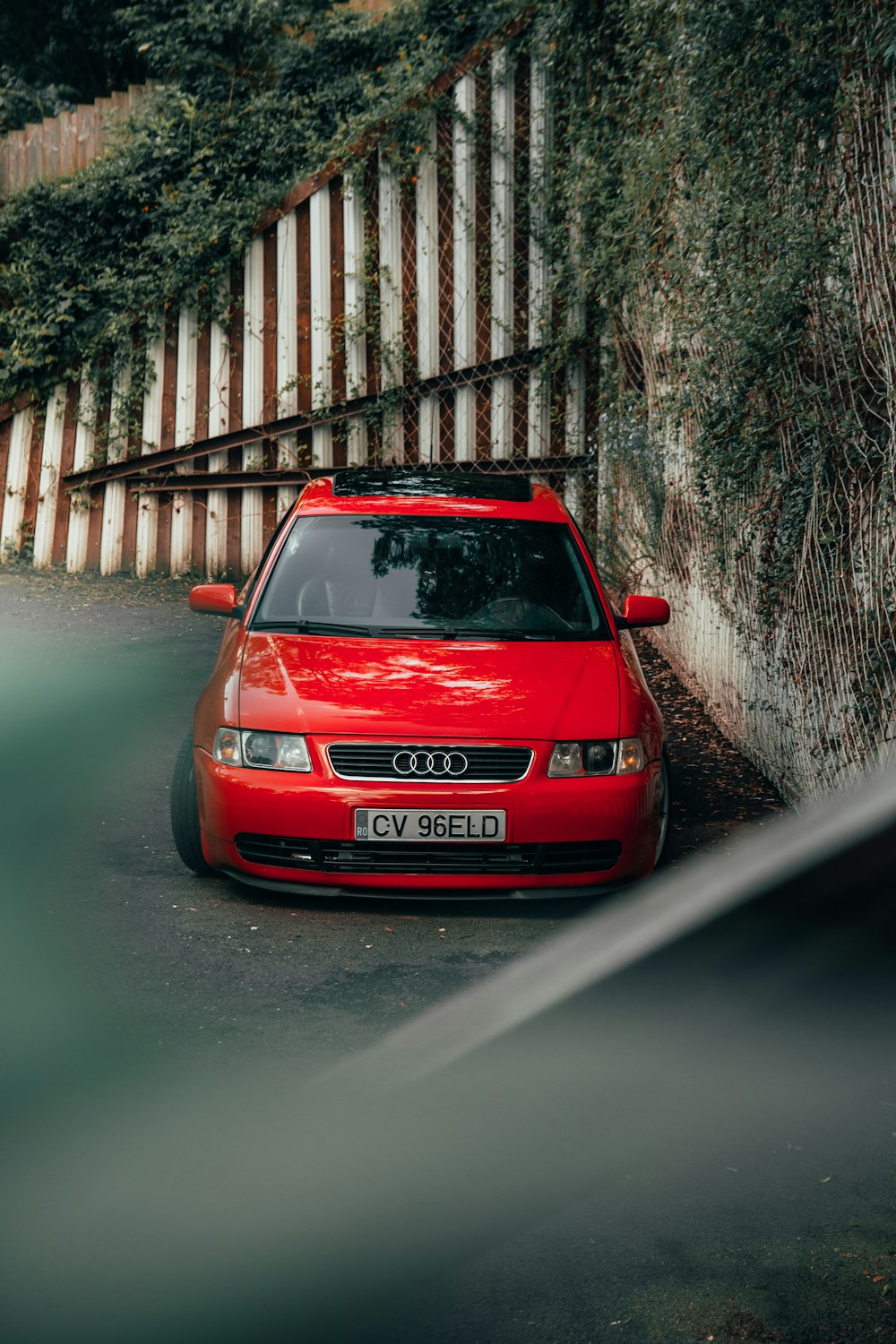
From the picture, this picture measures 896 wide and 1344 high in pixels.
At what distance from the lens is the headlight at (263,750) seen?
16.5ft

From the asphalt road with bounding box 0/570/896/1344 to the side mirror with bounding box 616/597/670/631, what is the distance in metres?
1.02

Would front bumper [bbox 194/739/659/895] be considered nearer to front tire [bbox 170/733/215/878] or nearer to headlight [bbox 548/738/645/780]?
headlight [bbox 548/738/645/780]

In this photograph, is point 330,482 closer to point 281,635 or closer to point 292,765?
point 281,635

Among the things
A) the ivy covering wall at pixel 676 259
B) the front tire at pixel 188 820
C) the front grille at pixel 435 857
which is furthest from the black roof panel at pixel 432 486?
the front grille at pixel 435 857

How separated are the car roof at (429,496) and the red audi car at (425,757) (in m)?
0.70

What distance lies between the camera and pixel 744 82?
6.88 metres

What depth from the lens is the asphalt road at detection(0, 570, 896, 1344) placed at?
2850 mm

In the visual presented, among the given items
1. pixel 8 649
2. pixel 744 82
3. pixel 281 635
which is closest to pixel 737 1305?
pixel 281 635

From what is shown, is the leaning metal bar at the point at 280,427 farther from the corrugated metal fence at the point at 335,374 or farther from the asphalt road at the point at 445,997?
the asphalt road at the point at 445,997

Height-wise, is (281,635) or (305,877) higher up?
(281,635)

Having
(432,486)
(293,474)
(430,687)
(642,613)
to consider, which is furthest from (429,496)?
(293,474)

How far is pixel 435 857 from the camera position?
4.93 metres

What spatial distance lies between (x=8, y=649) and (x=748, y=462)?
19.5ft

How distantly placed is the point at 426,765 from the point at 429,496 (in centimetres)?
205
